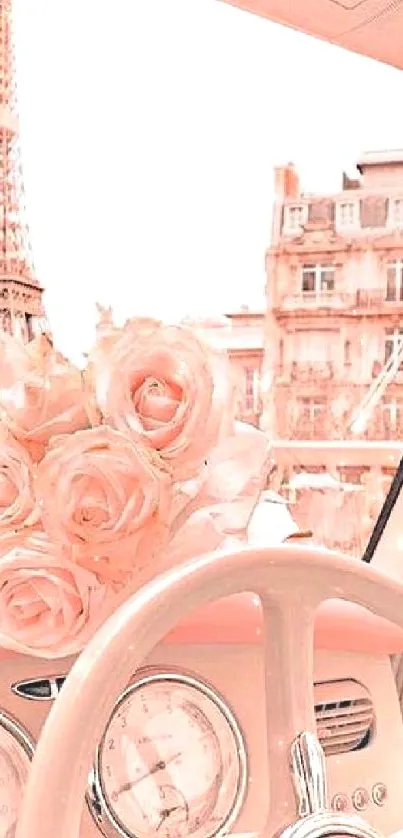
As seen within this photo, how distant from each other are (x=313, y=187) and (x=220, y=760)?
0.85 meters

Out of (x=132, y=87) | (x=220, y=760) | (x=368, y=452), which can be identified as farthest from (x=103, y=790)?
(x=132, y=87)

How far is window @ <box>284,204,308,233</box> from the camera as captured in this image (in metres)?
1.44

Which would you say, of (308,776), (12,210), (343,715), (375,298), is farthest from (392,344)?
(308,776)

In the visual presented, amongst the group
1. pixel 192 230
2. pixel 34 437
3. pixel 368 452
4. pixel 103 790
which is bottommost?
pixel 103 790

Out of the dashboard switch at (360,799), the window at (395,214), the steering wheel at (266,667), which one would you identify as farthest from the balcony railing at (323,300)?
the steering wheel at (266,667)

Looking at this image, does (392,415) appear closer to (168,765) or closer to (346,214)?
(346,214)

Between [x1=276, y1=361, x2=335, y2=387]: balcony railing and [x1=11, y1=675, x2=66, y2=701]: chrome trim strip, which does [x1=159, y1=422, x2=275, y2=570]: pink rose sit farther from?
[x1=276, y1=361, x2=335, y2=387]: balcony railing

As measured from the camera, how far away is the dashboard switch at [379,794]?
2.79ft

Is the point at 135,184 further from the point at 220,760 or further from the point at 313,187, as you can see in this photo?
the point at 220,760

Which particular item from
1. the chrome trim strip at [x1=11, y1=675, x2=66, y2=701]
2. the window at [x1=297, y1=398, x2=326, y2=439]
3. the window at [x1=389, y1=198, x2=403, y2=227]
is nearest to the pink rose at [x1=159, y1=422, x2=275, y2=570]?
the chrome trim strip at [x1=11, y1=675, x2=66, y2=701]

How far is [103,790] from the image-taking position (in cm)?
73

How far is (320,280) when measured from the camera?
1480 millimetres

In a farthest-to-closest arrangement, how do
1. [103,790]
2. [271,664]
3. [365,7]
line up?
[365,7], [103,790], [271,664]

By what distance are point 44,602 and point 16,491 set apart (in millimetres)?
73
